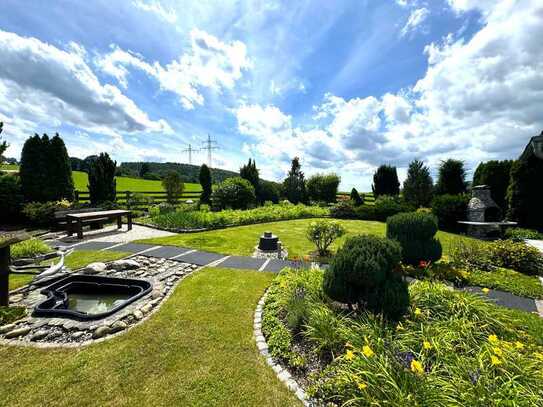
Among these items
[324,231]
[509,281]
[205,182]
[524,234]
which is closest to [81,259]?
[324,231]

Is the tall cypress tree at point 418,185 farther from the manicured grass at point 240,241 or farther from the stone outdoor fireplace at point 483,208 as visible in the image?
the manicured grass at point 240,241

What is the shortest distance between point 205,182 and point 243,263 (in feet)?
51.1

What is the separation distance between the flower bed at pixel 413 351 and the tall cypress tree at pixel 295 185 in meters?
20.1

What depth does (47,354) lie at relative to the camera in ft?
10.0

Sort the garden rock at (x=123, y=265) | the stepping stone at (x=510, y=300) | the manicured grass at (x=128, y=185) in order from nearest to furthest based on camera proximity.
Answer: the stepping stone at (x=510, y=300), the garden rock at (x=123, y=265), the manicured grass at (x=128, y=185)

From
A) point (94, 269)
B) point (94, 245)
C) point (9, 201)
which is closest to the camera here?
point (94, 269)

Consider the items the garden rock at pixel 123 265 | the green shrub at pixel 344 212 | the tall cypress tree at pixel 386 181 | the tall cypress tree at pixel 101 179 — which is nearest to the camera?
the garden rock at pixel 123 265

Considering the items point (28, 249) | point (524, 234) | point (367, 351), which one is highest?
point (28, 249)

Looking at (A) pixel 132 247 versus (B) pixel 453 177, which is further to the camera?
(B) pixel 453 177

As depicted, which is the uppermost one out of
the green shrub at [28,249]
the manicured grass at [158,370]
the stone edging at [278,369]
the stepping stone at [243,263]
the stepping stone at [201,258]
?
the green shrub at [28,249]

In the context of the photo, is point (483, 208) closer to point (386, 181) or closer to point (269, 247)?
point (269, 247)

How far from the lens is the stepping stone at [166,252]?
24.0ft

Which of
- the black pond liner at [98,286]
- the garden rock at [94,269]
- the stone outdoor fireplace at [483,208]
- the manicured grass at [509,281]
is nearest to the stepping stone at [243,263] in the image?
the black pond liner at [98,286]

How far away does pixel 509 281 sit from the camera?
19.0 ft
